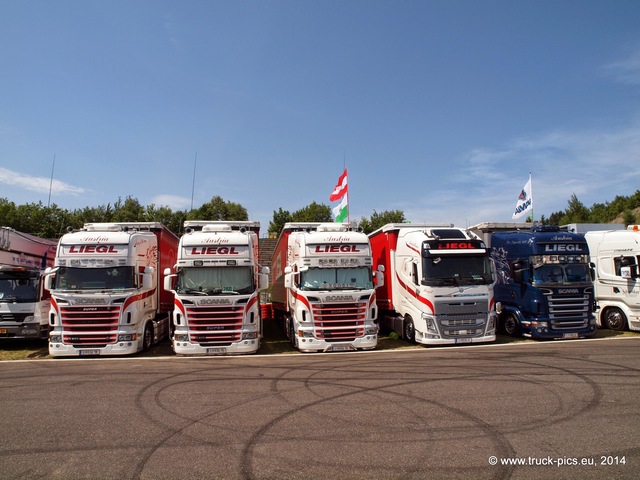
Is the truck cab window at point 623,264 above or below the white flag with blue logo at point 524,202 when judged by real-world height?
below

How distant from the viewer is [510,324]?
658 inches

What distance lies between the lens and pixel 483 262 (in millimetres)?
14461

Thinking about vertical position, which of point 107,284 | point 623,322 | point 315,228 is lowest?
point 623,322

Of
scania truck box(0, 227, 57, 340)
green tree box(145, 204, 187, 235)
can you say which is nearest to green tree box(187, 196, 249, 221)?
green tree box(145, 204, 187, 235)

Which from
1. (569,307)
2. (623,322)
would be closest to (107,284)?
(569,307)

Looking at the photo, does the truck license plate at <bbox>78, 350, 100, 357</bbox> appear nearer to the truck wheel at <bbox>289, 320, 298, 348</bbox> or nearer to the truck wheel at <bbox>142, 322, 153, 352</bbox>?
the truck wheel at <bbox>142, 322, 153, 352</bbox>

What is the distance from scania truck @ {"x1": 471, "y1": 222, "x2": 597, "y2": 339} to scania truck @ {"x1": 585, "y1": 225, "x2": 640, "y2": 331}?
1600 millimetres

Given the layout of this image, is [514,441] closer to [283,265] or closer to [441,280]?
[441,280]

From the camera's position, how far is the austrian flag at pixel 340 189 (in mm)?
23594

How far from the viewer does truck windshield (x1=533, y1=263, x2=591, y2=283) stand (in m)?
15.4

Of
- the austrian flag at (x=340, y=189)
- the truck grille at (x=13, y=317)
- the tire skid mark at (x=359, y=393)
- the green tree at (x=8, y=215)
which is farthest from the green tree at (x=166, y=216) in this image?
the tire skid mark at (x=359, y=393)

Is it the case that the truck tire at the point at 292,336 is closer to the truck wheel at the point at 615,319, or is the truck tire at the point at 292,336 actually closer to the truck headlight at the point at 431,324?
the truck headlight at the point at 431,324

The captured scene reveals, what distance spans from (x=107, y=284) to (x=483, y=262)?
11238 mm

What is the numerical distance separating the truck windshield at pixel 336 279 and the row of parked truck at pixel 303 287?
0.14ft
